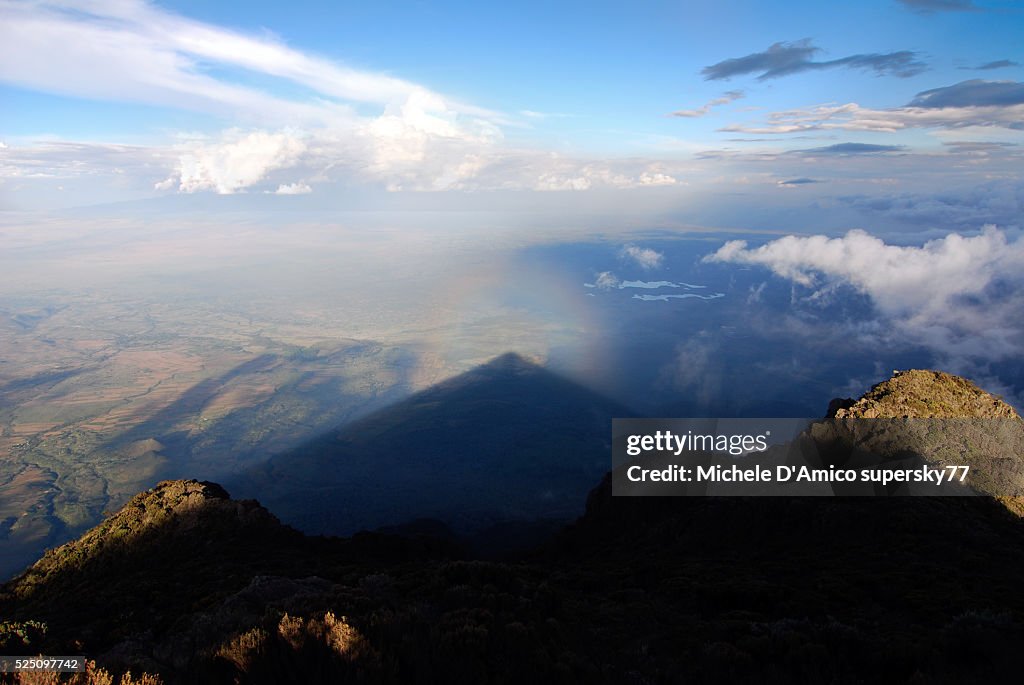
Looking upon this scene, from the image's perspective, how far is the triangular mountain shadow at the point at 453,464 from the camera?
3169 inches

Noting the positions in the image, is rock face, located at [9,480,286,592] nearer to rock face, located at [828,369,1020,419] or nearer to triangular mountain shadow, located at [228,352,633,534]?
rock face, located at [828,369,1020,419]

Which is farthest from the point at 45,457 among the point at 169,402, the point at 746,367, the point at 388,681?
the point at 746,367

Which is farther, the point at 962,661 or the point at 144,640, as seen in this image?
the point at 144,640

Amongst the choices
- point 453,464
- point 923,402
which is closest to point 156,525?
point 923,402

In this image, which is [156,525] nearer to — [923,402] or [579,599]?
[579,599]

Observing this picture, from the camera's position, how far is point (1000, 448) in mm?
24641

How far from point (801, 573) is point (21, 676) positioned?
61.0 feet

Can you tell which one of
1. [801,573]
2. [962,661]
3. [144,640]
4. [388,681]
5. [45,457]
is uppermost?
[388,681]

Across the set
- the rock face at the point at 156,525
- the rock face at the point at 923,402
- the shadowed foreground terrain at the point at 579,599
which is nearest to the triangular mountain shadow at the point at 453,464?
the rock face at the point at 923,402

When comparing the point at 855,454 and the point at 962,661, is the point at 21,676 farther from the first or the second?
the point at 855,454

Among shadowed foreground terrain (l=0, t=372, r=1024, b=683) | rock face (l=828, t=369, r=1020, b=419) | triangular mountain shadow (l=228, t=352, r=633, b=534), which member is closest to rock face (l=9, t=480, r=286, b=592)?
shadowed foreground terrain (l=0, t=372, r=1024, b=683)

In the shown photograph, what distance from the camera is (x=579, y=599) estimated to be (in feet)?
48.2

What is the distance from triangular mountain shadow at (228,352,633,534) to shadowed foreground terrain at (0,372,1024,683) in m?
45.7

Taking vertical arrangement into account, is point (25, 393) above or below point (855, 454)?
below
